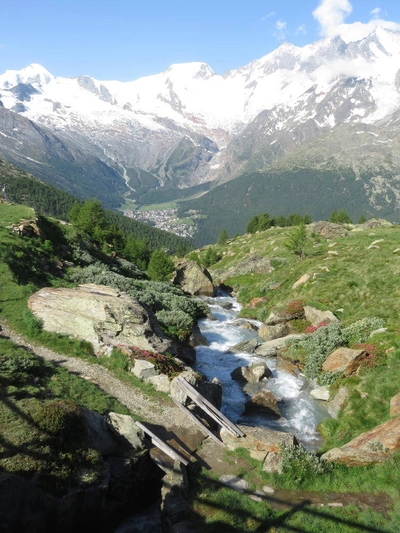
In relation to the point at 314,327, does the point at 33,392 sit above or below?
above

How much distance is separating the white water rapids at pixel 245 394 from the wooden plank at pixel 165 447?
984 cm

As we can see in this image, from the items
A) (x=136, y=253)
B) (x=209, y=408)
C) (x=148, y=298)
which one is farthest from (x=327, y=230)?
(x=209, y=408)

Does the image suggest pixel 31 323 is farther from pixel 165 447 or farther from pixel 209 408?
pixel 209 408

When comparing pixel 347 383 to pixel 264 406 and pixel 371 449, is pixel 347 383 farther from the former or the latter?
pixel 371 449

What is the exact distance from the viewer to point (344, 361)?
3011 centimetres

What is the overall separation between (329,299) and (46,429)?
39134mm

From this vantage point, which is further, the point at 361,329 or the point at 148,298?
the point at 148,298

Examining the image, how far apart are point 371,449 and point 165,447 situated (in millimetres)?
11712

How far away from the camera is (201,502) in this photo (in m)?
15.4

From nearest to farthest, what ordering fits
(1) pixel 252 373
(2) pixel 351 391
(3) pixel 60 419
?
(3) pixel 60 419 → (2) pixel 351 391 → (1) pixel 252 373

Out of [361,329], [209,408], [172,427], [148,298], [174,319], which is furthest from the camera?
[148,298]

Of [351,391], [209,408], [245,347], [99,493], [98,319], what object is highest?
[98,319]

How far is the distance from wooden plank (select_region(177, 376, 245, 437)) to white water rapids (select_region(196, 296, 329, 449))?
5866 mm

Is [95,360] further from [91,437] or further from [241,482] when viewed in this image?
[241,482]
